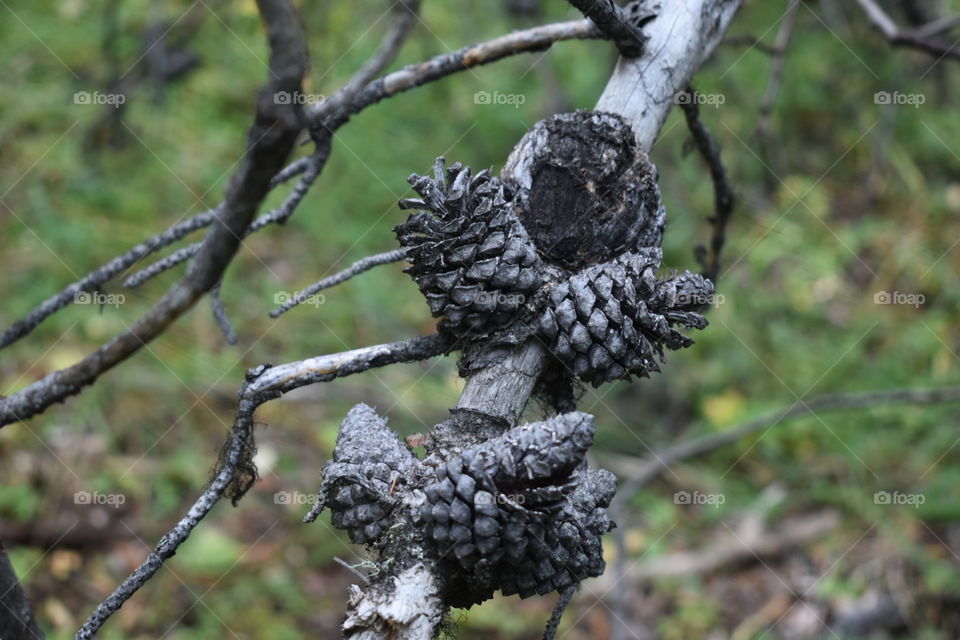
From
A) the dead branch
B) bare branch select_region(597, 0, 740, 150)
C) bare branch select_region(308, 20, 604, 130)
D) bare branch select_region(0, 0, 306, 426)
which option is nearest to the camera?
bare branch select_region(0, 0, 306, 426)

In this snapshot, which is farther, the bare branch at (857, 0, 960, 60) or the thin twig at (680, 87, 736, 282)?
the bare branch at (857, 0, 960, 60)

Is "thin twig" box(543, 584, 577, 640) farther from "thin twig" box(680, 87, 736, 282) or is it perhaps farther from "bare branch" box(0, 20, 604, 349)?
"thin twig" box(680, 87, 736, 282)

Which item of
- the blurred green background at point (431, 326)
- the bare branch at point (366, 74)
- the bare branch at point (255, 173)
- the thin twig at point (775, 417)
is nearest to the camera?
the bare branch at point (255, 173)

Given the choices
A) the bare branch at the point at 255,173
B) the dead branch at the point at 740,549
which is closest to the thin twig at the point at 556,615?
the bare branch at the point at 255,173

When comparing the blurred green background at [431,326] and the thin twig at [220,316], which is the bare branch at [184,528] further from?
the blurred green background at [431,326]

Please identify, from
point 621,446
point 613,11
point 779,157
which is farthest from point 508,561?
point 779,157


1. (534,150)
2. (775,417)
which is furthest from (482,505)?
(775,417)

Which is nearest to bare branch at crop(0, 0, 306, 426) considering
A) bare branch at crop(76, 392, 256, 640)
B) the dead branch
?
bare branch at crop(76, 392, 256, 640)
